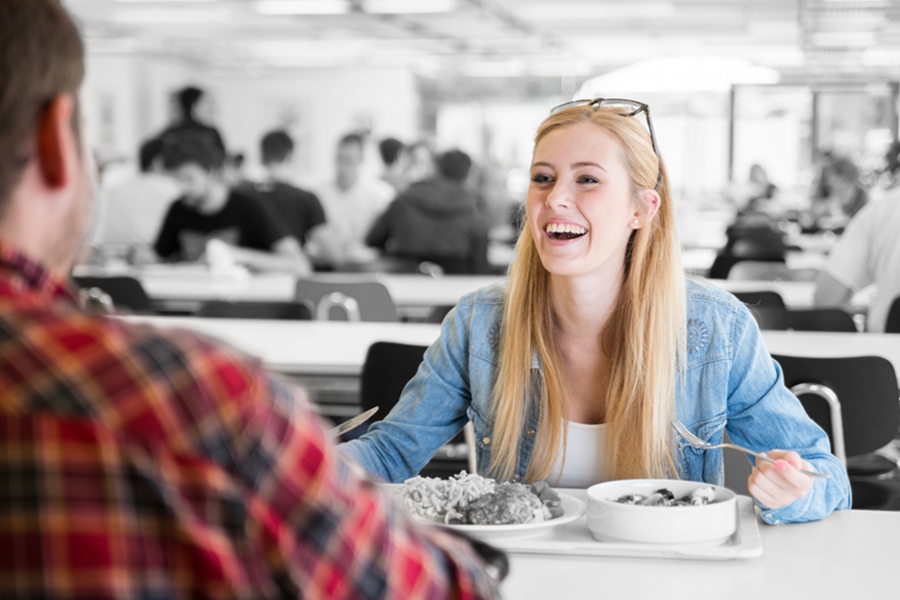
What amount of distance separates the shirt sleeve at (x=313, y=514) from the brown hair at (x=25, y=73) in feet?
0.63

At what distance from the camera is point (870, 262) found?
12.5 ft

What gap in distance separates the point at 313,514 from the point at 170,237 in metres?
4.76

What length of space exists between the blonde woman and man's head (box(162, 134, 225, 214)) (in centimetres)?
341

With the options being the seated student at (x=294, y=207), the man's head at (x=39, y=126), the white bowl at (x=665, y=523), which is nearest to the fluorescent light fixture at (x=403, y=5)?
the seated student at (x=294, y=207)

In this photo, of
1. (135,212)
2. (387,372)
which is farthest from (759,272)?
(135,212)

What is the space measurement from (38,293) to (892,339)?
276cm

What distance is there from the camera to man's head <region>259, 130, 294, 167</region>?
6.49 m

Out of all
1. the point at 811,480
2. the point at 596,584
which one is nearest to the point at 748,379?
the point at 811,480

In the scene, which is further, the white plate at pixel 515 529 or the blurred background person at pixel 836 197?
the blurred background person at pixel 836 197

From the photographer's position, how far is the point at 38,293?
2.09 ft

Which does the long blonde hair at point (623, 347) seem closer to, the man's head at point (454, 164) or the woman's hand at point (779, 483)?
the woman's hand at point (779, 483)

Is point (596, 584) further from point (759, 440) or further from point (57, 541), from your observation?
point (57, 541)

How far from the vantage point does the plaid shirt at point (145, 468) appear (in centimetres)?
56

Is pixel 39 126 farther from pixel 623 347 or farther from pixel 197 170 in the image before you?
pixel 197 170
